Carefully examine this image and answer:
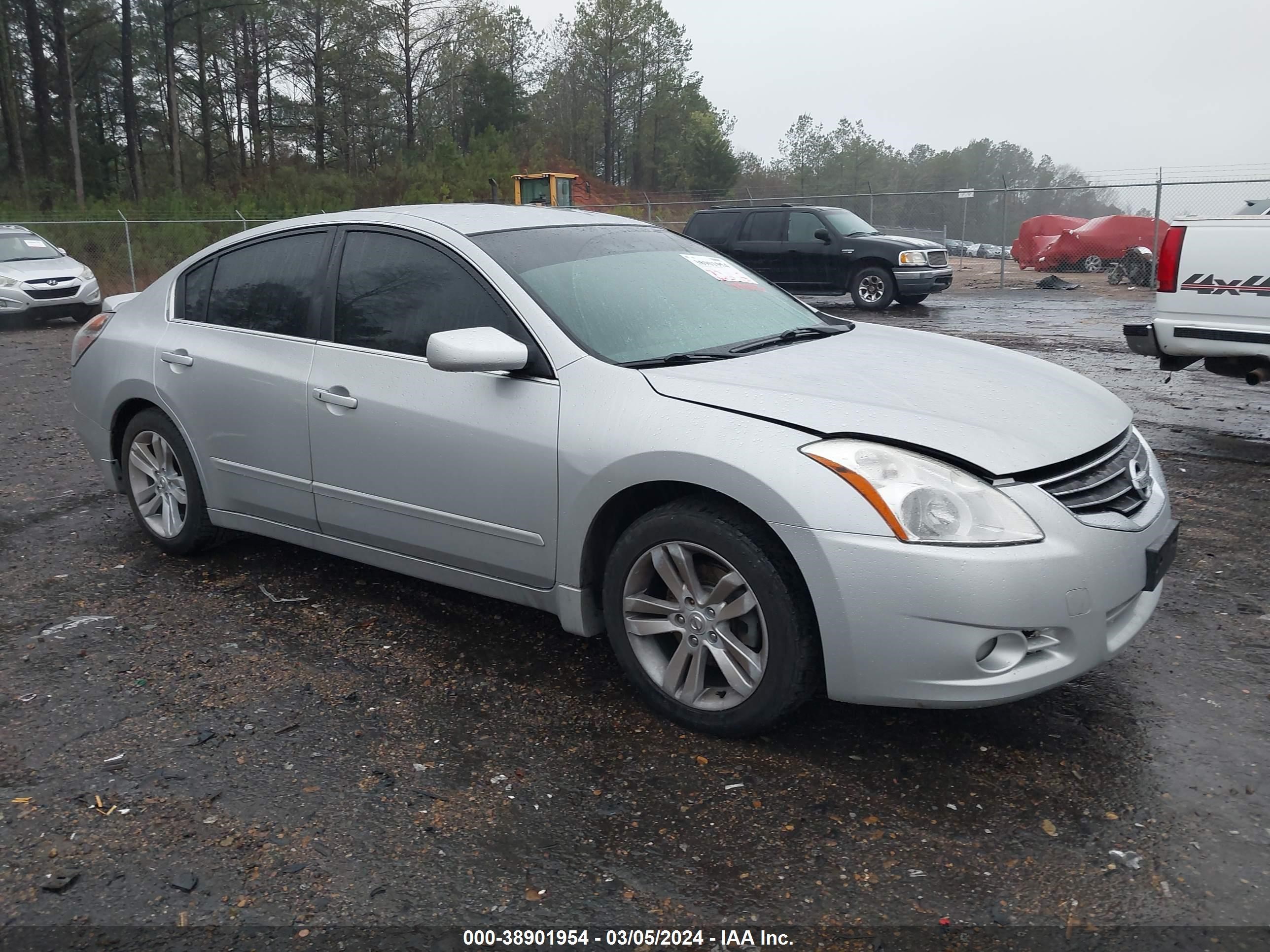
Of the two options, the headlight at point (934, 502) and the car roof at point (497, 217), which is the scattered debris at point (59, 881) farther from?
the car roof at point (497, 217)

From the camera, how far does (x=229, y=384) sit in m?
4.41

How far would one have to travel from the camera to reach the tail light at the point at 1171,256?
6.65 m

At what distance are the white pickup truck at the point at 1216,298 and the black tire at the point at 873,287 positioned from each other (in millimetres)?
9906

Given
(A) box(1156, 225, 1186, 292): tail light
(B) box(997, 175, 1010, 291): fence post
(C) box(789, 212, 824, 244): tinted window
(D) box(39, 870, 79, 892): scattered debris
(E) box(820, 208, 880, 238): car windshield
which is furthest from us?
(B) box(997, 175, 1010, 291): fence post

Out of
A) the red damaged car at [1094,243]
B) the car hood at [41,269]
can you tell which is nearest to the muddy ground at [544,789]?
the car hood at [41,269]

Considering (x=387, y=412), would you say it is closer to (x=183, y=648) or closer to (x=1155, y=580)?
(x=183, y=648)

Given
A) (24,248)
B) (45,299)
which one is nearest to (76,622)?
(45,299)

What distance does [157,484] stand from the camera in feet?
16.1

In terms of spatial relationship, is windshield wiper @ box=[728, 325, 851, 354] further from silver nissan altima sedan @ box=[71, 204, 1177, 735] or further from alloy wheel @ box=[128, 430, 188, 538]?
alloy wheel @ box=[128, 430, 188, 538]

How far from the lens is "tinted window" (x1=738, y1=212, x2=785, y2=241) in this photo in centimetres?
1730

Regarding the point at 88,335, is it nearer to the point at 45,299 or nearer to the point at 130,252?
the point at 45,299

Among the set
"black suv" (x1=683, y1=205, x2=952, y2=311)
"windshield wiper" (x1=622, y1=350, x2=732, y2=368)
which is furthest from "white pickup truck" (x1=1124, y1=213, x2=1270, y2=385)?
"black suv" (x1=683, y1=205, x2=952, y2=311)

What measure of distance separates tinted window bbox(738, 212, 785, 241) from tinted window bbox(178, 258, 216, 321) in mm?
13557

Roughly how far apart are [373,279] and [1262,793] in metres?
3.47
